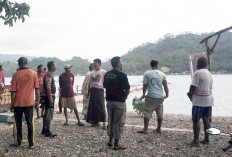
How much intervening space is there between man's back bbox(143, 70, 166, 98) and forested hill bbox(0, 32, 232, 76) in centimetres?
10444

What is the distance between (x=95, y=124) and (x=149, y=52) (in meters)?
146

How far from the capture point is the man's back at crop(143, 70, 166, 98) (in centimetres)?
698

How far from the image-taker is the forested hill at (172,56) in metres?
113

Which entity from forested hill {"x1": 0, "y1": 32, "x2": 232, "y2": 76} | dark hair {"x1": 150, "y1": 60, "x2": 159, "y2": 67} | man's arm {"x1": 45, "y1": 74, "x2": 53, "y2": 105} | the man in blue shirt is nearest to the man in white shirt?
the man in blue shirt

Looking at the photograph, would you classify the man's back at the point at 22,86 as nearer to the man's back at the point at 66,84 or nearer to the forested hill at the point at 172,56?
the man's back at the point at 66,84

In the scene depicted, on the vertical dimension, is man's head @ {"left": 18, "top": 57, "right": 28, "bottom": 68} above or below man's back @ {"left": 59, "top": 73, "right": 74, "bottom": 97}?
above

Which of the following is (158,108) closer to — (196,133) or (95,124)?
(196,133)

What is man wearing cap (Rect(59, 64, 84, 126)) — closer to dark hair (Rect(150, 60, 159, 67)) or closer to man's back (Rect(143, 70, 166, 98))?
man's back (Rect(143, 70, 166, 98))

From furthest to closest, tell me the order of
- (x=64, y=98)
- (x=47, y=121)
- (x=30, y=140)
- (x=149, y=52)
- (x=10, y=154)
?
(x=149, y=52) → (x=64, y=98) → (x=47, y=121) → (x=30, y=140) → (x=10, y=154)

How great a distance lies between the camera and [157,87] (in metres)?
7.02

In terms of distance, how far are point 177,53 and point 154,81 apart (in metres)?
126

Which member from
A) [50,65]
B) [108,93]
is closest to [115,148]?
[108,93]

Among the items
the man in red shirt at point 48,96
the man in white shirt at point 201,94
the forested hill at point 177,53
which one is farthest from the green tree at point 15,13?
the forested hill at point 177,53

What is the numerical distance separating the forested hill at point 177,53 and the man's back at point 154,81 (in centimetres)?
11209
